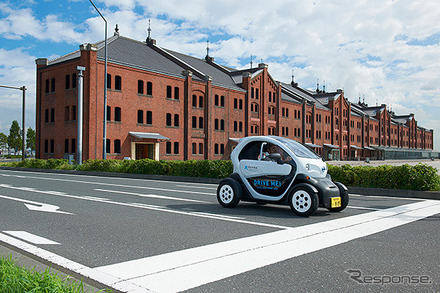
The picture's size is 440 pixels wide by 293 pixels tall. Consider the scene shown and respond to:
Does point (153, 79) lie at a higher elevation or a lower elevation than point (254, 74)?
lower

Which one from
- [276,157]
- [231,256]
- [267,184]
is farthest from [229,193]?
[231,256]

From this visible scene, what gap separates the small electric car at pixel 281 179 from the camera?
830 centimetres

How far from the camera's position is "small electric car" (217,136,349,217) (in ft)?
27.2

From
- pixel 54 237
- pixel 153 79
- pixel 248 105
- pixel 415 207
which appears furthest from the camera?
pixel 248 105

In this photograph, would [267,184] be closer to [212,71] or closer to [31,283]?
[31,283]

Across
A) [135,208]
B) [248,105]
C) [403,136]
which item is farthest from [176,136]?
[403,136]

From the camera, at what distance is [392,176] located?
1423cm

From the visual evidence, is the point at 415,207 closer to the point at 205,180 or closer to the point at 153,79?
the point at 205,180

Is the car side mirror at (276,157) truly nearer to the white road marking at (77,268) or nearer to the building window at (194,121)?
the white road marking at (77,268)

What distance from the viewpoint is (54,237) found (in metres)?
6.29

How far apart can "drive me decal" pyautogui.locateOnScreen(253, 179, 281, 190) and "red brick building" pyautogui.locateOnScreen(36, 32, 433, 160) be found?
29.8m

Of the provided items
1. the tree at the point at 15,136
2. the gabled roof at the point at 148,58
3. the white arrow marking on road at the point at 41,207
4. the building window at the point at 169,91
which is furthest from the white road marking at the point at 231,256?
the tree at the point at 15,136

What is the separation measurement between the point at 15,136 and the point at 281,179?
108494 millimetres

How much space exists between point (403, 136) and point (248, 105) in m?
76.8
